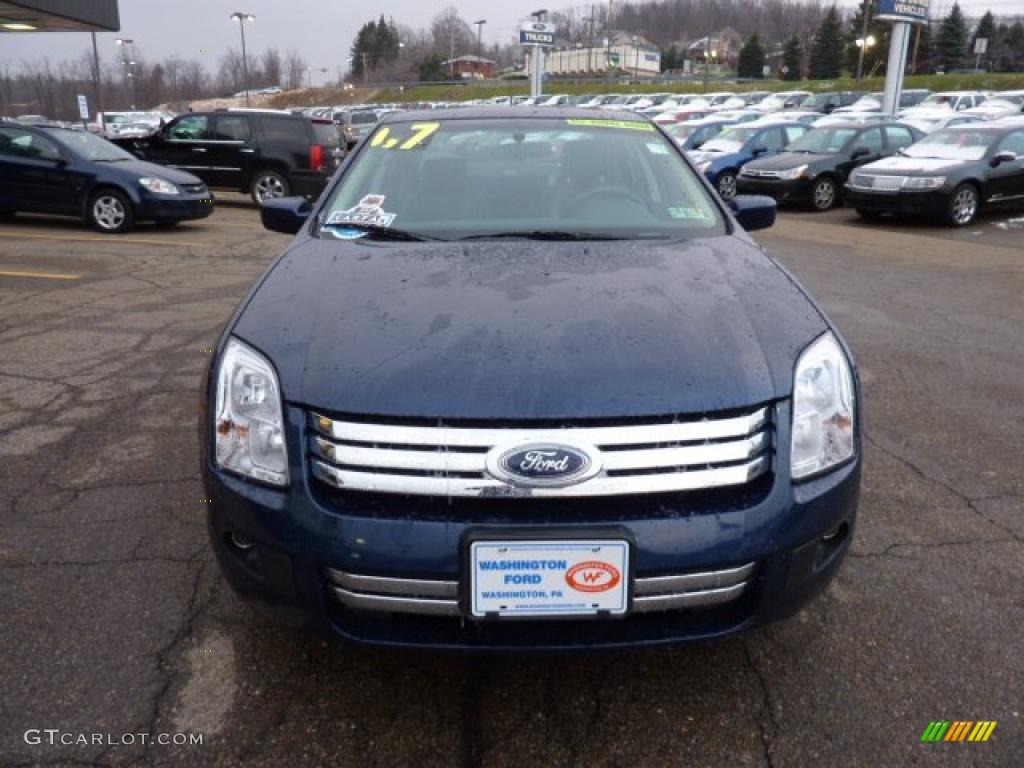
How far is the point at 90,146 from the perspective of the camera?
441 inches

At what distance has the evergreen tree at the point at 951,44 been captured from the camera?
211ft

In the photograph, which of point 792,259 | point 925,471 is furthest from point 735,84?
point 925,471

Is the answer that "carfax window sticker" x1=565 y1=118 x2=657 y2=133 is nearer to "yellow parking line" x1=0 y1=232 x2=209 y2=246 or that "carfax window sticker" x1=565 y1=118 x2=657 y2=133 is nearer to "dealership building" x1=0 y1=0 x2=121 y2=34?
"yellow parking line" x1=0 y1=232 x2=209 y2=246

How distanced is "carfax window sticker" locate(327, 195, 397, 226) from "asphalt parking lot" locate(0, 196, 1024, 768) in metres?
1.26

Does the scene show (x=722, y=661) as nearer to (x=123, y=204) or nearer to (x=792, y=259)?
(x=792, y=259)

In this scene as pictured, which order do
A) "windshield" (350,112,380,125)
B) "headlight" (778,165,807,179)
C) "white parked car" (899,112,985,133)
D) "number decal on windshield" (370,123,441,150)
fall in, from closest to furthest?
1. "number decal on windshield" (370,123,441,150)
2. "headlight" (778,165,807,179)
3. "white parked car" (899,112,985,133)
4. "windshield" (350,112,380,125)

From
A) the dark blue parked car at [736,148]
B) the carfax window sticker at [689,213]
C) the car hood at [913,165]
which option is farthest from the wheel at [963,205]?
the carfax window sticker at [689,213]

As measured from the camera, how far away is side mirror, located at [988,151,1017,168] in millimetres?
12078

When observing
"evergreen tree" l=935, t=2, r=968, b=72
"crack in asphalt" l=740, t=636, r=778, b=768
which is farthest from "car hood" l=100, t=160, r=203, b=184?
"evergreen tree" l=935, t=2, r=968, b=72

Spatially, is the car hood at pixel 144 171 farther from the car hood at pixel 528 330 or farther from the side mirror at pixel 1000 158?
the side mirror at pixel 1000 158

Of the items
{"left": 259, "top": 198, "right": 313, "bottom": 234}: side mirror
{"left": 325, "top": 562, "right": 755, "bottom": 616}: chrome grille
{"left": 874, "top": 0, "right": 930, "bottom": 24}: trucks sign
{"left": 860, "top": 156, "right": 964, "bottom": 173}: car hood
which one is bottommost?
{"left": 325, "top": 562, "right": 755, "bottom": 616}: chrome grille

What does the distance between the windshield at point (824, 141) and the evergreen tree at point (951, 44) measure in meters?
60.6

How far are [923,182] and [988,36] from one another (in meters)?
68.7

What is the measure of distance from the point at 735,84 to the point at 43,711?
68.5 metres
